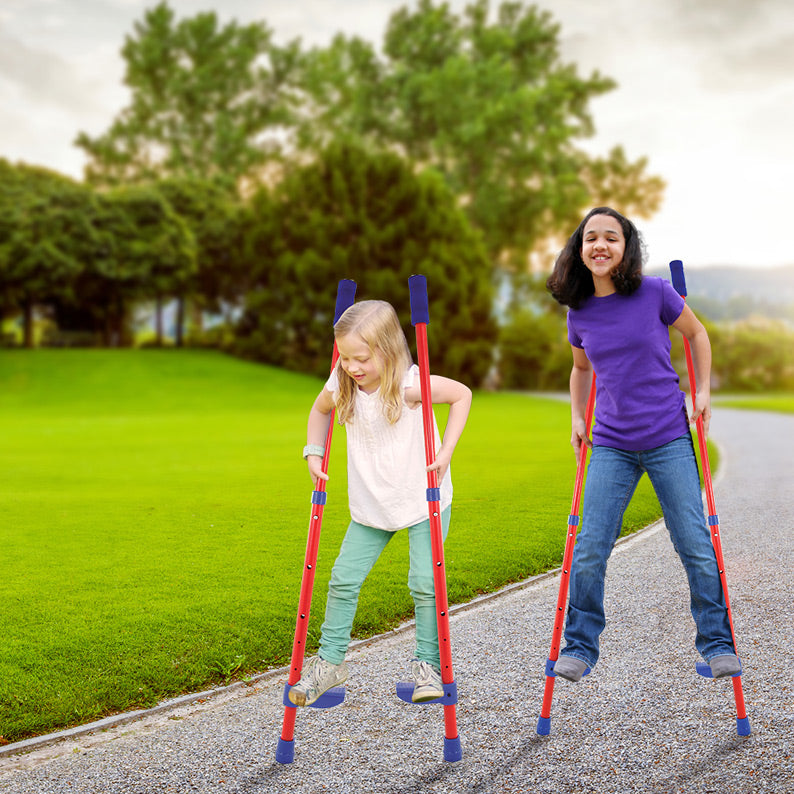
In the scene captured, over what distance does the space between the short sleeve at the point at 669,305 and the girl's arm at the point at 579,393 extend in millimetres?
449

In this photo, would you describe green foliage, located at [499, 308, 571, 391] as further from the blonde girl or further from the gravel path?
the blonde girl

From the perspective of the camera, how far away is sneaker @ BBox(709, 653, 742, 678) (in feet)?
13.2

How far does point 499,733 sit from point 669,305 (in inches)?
87.1

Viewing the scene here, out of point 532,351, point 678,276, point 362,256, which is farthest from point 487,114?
point 678,276

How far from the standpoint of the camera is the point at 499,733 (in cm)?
415

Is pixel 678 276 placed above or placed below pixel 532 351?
above

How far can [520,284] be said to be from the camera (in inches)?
2375

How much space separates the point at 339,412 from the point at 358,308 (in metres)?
0.50

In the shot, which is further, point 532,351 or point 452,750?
point 532,351

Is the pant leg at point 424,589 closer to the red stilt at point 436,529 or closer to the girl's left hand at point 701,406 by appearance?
the red stilt at point 436,529

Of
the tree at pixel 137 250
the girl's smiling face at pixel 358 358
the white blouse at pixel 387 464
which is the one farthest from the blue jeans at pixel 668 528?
the tree at pixel 137 250

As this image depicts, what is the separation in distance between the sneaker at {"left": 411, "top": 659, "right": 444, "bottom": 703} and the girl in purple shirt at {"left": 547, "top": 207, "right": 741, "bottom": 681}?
2.05ft

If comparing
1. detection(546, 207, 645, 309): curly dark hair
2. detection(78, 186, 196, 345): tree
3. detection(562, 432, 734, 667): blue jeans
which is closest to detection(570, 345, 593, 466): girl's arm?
detection(562, 432, 734, 667): blue jeans

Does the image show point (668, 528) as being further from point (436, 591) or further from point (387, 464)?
point (387, 464)
